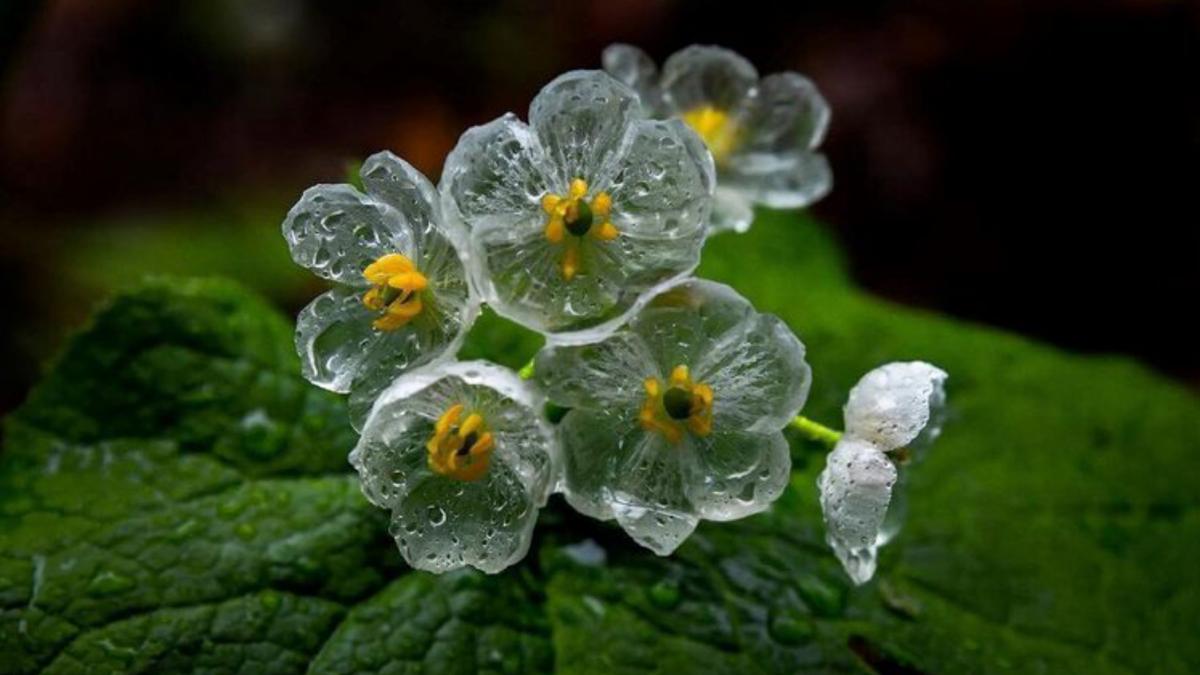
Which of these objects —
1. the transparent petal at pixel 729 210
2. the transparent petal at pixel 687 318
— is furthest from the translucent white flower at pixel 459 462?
the transparent petal at pixel 729 210

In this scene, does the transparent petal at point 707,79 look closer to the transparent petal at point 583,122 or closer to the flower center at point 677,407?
the transparent petal at point 583,122

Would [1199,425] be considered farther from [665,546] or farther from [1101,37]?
[1101,37]

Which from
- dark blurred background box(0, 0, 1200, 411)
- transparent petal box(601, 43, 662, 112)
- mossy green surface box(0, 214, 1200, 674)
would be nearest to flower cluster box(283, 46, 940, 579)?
mossy green surface box(0, 214, 1200, 674)

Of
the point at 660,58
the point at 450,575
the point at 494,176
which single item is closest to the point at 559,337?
the point at 494,176

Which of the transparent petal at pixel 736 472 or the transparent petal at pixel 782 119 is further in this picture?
the transparent petal at pixel 782 119

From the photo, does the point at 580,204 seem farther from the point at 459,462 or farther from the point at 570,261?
the point at 459,462

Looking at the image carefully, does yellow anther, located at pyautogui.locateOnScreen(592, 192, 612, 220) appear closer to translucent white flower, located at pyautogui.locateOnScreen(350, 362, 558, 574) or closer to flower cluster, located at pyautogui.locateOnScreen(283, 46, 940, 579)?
flower cluster, located at pyautogui.locateOnScreen(283, 46, 940, 579)

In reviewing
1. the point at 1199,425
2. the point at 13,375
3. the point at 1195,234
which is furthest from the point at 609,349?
the point at 1195,234
